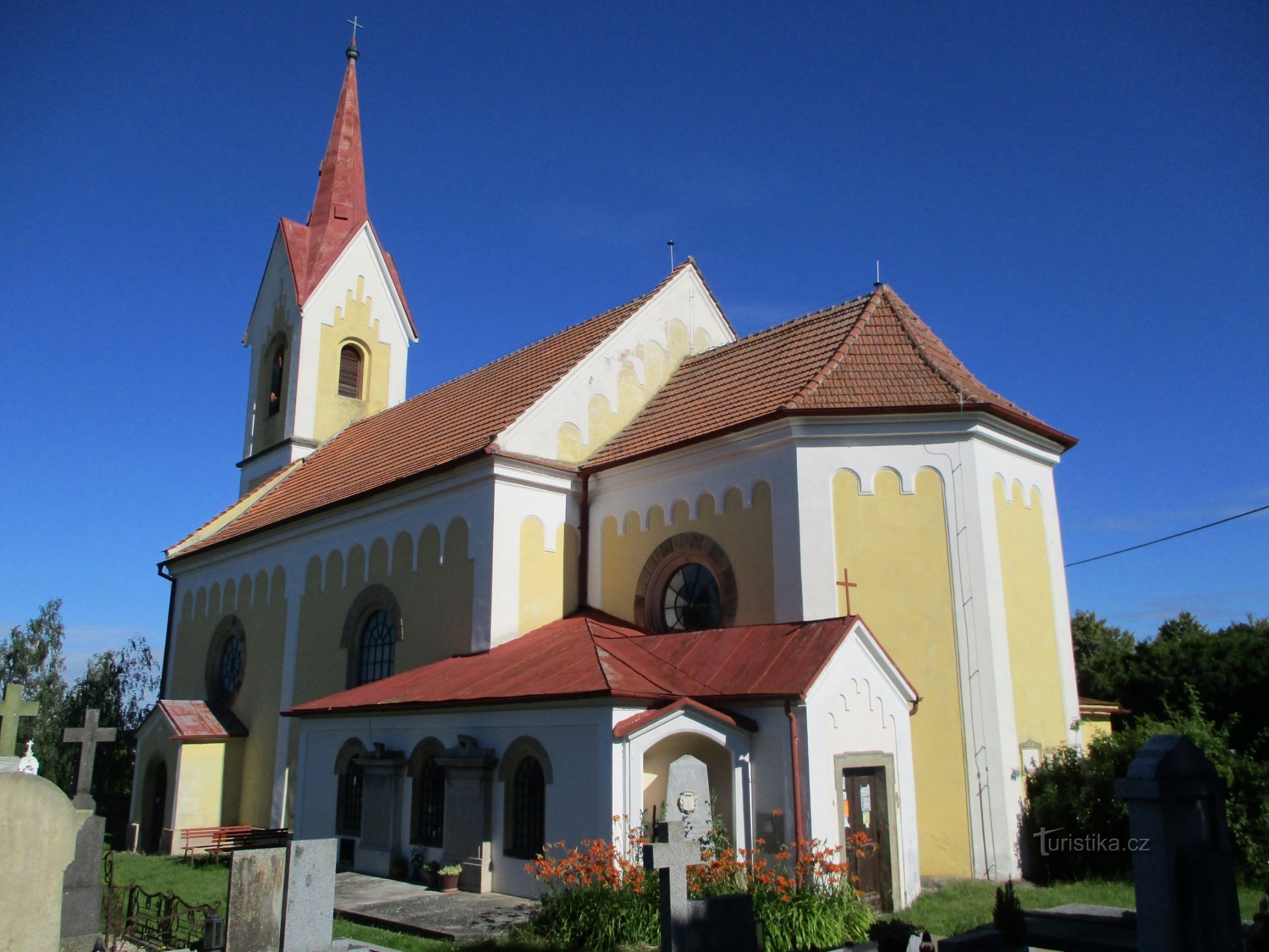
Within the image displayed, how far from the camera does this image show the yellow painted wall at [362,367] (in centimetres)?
2847

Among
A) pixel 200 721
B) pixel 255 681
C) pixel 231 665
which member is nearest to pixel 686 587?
pixel 255 681

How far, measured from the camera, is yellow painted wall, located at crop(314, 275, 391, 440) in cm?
2847

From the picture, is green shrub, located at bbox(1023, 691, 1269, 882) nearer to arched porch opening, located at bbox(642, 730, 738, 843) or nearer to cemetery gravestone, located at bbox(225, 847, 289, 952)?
arched porch opening, located at bbox(642, 730, 738, 843)

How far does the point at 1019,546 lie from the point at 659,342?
27.5 ft

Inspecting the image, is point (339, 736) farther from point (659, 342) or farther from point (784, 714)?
point (659, 342)

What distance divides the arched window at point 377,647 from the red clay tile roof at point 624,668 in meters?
2.59

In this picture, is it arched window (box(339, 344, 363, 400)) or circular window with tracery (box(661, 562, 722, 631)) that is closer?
circular window with tracery (box(661, 562, 722, 631))

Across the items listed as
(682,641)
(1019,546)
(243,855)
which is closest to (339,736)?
(682,641)

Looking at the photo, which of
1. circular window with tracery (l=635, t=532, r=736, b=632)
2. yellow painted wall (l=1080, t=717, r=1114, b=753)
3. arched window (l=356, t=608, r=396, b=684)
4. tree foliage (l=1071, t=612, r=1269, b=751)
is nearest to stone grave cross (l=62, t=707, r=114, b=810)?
arched window (l=356, t=608, r=396, b=684)

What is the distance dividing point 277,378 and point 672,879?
24776 mm

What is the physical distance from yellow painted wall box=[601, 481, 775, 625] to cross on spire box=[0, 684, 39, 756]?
374 inches

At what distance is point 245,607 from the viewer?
24.1 meters

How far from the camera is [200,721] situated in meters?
22.9

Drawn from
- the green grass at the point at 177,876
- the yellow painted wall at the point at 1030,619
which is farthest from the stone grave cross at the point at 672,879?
the green grass at the point at 177,876
